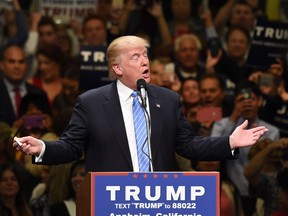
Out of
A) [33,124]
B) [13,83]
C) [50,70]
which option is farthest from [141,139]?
[50,70]

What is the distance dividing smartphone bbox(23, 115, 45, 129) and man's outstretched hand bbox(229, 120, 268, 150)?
399 centimetres

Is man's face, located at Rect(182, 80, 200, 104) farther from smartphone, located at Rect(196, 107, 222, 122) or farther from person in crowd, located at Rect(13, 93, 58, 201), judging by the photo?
person in crowd, located at Rect(13, 93, 58, 201)

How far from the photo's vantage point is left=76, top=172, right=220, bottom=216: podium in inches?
239

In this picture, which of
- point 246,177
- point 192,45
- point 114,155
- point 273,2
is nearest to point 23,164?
point 246,177

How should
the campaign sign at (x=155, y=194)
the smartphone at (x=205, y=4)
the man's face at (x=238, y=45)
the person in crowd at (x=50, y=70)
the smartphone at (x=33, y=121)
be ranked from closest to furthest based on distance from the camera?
the campaign sign at (x=155, y=194), the smartphone at (x=33, y=121), the person in crowd at (x=50, y=70), the man's face at (x=238, y=45), the smartphone at (x=205, y=4)

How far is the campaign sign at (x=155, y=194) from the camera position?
19.9 ft

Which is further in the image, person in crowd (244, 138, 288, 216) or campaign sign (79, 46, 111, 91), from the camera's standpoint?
campaign sign (79, 46, 111, 91)

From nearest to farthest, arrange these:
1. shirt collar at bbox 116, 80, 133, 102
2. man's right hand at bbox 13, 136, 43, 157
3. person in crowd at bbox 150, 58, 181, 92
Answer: man's right hand at bbox 13, 136, 43, 157 < shirt collar at bbox 116, 80, 133, 102 < person in crowd at bbox 150, 58, 181, 92

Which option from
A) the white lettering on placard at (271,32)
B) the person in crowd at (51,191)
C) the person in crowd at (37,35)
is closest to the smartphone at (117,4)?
the person in crowd at (37,35)

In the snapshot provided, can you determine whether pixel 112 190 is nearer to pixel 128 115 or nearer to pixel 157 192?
pixel 157 192

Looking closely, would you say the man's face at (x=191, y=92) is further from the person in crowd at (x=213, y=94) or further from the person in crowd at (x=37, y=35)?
the person in crowd at (x=37, y=35)

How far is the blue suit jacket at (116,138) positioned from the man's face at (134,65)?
0.39ft

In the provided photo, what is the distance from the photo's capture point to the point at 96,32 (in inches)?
478

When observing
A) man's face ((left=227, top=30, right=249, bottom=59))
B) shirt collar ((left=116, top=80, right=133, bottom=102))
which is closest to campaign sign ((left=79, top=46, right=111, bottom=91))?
man's face ((left=227, top=30, right=249, bottom=59))
